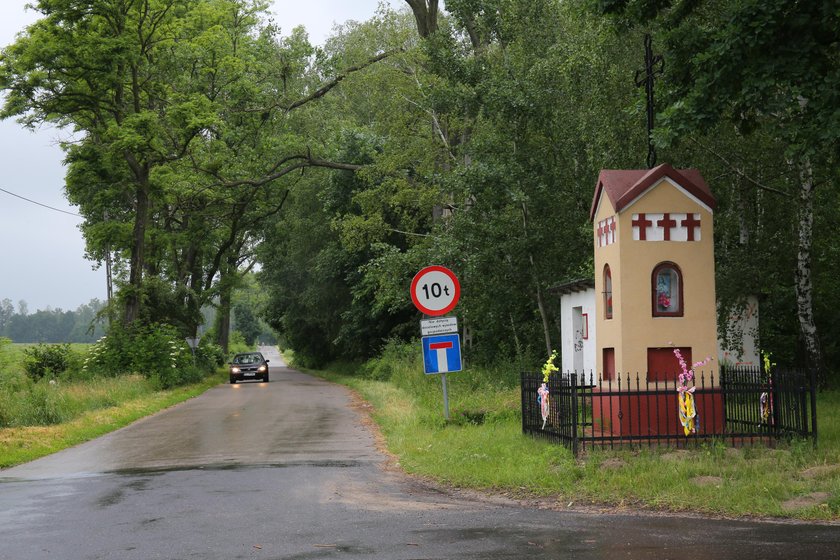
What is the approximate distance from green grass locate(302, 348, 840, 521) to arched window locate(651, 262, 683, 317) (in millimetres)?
2123

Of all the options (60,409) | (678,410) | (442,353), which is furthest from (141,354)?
(678,410)

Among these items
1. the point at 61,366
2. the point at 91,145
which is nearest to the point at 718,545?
the point at 61,366

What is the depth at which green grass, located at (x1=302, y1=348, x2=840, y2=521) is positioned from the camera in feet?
31.6

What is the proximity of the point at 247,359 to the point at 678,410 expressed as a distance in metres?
37.7

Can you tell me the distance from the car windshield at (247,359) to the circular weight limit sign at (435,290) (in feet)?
109

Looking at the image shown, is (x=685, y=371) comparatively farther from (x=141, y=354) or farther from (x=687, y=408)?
(x=141, y=354)

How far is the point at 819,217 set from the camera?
927 inches

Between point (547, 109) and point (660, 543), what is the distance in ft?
56.0

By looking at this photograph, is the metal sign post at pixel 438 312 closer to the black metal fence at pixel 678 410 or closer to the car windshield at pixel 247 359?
the black metal fence at pixel 678 410

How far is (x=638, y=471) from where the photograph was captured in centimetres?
1094

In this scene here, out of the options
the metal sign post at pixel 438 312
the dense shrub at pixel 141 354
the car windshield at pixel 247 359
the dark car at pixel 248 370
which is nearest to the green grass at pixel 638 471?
the metal sign post at pixel 438 312

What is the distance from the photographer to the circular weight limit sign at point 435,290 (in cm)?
1609

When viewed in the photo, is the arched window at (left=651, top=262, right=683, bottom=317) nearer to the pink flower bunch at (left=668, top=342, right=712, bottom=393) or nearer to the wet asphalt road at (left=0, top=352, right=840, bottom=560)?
the pink flower bunch at (left=668, top=342, right=712, bottom=393)

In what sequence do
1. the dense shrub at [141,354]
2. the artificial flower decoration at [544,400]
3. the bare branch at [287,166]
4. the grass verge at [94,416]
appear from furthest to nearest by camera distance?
the bare branch at [287,166] < the dense shrub at [141,354] < the grass verge at [94,416] < the artificial flower decoration at [544,400]
